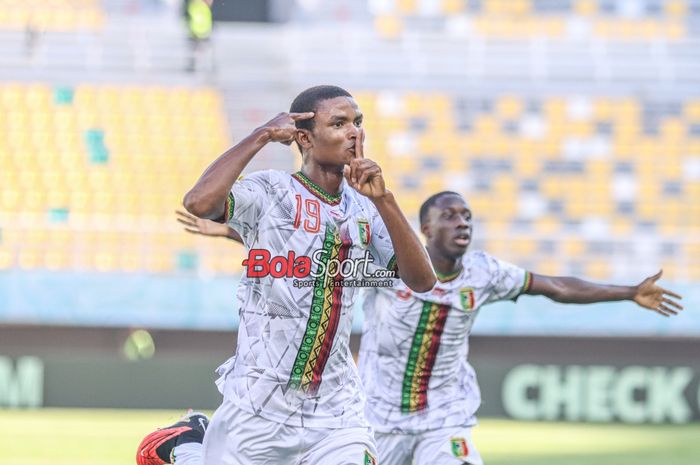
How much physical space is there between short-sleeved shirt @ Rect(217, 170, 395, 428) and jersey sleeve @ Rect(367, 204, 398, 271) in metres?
0.07

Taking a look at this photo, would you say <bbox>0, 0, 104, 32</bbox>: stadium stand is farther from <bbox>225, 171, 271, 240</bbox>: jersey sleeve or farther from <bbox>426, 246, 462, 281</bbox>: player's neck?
<bbox>225, 171, 271, 240</bbox>: jersey sleeve

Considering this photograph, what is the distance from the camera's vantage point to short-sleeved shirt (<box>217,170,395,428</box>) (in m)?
4.82

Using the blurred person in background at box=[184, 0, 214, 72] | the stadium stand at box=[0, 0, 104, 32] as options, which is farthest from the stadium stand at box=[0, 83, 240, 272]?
the stadium stand at box=[0, 0, 104, 32]

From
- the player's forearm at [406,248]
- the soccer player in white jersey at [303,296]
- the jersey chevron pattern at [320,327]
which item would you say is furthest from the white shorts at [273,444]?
the player's forearm at [406,248]

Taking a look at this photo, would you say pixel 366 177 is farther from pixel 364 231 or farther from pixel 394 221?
pixel 364 231

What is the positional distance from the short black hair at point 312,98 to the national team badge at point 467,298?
96.1 inches

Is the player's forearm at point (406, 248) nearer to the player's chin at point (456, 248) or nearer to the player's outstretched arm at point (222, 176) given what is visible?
the player's outstretched arm at point (222, 176)

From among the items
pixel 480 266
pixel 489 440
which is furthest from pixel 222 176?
pixel 489 440

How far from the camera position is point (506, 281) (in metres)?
6.97

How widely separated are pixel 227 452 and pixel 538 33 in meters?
17.1

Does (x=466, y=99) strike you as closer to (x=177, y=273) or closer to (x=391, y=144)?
(x=391, y=144)

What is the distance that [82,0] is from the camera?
21.4 metres

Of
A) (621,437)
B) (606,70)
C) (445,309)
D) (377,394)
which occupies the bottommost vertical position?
(621,437)

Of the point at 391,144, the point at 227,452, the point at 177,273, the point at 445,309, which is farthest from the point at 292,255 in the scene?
the point at 391,144
